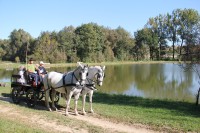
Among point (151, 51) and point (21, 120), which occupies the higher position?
point (151, 51)

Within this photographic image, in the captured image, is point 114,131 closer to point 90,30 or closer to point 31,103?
point 31,103

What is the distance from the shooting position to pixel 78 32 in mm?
75125

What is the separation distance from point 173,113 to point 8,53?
233 feet

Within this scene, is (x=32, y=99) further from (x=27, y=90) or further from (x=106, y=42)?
(x=106, y=42)

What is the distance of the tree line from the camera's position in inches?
2671

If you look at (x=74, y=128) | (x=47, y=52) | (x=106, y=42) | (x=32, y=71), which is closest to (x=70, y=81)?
(x=74, y=128)

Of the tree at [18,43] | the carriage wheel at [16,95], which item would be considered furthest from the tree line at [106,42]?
the carriage wheel at [16,95]

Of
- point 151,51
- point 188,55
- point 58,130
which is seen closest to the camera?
point 58,130

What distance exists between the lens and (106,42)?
7781 centimetres

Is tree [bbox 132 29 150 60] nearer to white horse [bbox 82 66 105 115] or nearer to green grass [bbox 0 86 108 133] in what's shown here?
white horse [bbox 82 66 105 115]

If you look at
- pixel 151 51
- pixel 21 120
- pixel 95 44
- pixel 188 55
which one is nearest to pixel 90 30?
pixel 95 44

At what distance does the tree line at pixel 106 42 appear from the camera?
67.8 m

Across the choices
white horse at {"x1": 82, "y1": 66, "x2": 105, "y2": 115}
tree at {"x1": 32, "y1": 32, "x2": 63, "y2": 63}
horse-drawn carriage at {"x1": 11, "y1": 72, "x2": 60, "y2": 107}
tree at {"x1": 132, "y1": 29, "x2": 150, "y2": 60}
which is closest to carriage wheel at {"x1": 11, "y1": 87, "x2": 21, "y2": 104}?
horse-drawn carriage at {"x1": 11, "y1": 72, "x2": 60, "y2": 107}

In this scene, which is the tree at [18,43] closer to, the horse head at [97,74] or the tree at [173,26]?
the tree at [173,26]
